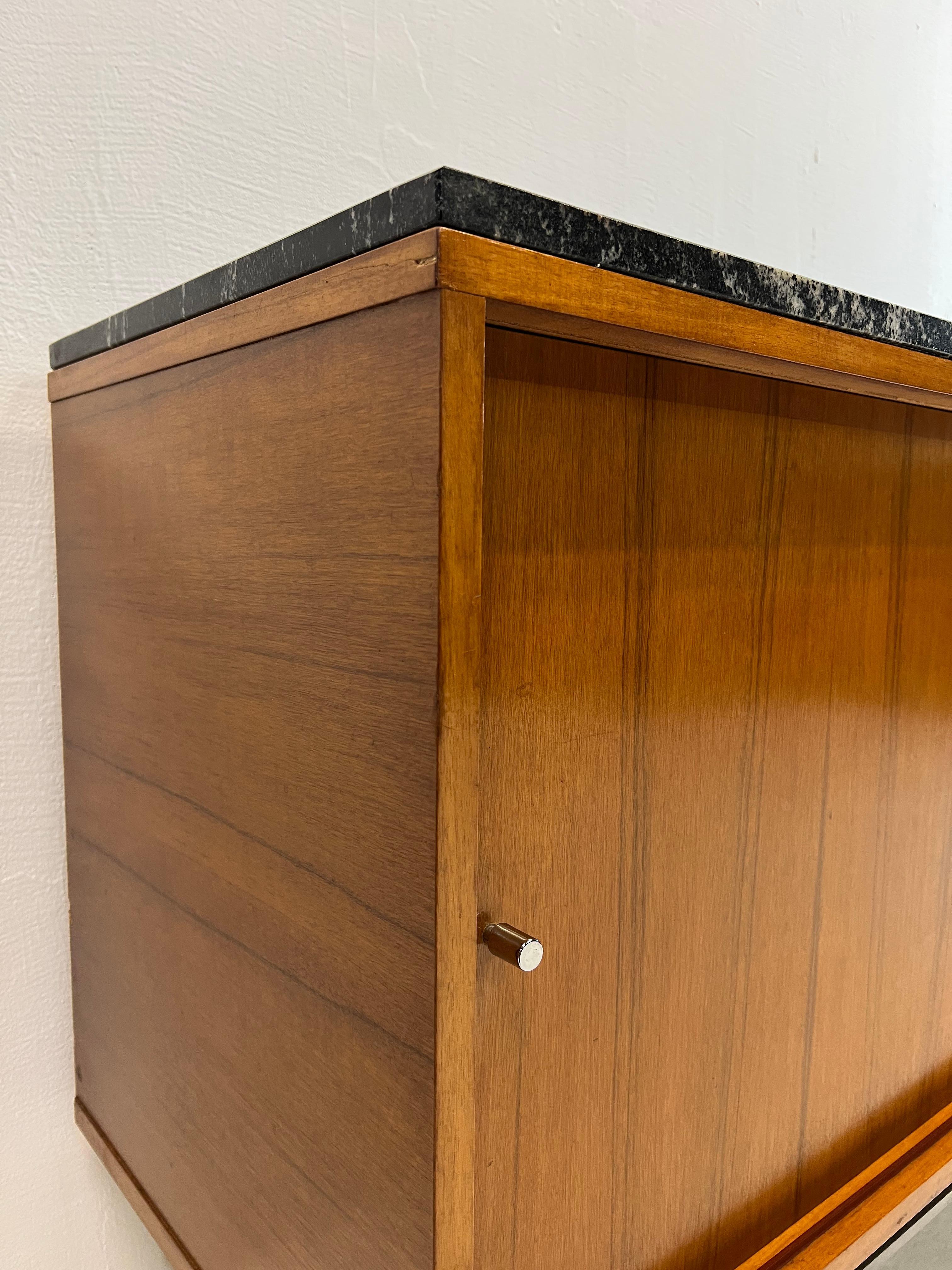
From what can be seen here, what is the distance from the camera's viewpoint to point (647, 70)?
3.20 feet

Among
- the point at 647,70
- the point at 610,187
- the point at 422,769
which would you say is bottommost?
the point at 422,769

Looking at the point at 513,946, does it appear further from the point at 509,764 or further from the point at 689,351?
the point at 689,351

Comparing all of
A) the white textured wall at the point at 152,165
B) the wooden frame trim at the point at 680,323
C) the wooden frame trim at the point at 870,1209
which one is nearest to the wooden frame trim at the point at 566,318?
the wooden frame trim at the point at 680,323

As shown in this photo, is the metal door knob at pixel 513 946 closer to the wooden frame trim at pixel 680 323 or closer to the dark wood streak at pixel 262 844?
the dark wood streak at pixel 262 844

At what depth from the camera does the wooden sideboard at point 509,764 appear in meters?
0.35

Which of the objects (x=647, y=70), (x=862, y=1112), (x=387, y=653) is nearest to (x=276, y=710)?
(x=387, y=653)

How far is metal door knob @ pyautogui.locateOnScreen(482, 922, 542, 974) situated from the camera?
1.18ft

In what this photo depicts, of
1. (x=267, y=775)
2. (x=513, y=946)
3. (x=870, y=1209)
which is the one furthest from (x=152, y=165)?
(x=870, y=1209)

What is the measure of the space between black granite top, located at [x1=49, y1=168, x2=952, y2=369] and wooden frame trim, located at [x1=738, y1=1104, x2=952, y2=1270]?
21.1 inches

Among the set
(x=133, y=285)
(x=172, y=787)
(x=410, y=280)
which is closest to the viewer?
(x=410, y=280)

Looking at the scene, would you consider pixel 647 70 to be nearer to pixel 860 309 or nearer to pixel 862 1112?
pixel 860 309

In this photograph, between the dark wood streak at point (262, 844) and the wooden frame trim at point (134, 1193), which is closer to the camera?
the dark wood streak at point (262, 844)

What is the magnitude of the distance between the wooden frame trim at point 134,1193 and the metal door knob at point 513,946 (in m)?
0.37

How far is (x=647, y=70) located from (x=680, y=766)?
0.86m
